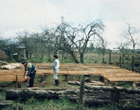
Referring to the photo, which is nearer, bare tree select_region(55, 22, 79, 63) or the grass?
the grass

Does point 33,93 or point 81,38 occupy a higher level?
point 81,38

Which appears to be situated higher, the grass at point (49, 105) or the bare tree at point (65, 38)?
the bare tree at point (65, 38)

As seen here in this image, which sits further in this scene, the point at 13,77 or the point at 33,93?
the point at 13,77

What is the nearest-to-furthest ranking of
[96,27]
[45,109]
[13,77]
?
[45,109], [13,77], [96,27]

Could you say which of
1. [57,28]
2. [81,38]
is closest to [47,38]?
[57,28]

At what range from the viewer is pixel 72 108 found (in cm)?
355

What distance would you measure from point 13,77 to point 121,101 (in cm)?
508

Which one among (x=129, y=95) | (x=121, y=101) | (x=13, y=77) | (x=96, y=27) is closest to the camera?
(x=121, y=101)

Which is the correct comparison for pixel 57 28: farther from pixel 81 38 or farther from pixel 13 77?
pixel 13 77

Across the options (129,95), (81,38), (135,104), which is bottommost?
(135,104)

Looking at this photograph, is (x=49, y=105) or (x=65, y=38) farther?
(x=65, y=38)

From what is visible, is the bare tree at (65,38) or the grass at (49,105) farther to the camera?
the bare tree at (65,38)

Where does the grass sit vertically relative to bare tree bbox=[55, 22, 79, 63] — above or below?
below

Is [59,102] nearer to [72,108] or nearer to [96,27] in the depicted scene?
[72,108]
